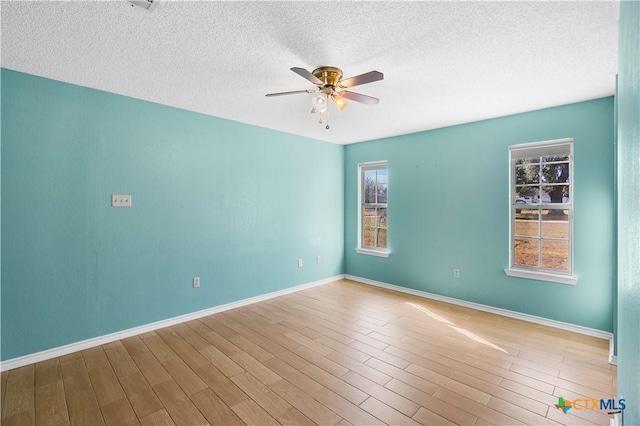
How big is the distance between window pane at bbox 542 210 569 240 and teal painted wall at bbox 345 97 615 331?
18 cm

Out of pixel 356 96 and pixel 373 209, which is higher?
pixel 356 96

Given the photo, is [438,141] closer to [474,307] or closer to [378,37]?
[474,307]

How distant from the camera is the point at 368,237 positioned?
17.5ft

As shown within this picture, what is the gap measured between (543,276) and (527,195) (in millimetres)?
982

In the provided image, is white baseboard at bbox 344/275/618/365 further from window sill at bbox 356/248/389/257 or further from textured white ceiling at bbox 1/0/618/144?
textured white ceiling at bbox 1/0/618/144

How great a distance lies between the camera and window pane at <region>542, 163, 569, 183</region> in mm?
3385

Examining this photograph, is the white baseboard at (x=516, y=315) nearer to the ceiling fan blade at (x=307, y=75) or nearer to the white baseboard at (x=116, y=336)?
the white baseboard at (x=116, y=336)

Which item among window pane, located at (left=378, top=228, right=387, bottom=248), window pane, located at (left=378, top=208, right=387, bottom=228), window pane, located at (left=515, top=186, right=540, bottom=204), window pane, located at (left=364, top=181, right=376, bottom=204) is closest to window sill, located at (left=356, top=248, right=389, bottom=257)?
window pane, located at (left=378, top=228, right=387, bottom=248)

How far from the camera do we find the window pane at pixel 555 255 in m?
3.37

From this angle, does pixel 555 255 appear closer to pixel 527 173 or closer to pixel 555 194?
pixel 555 194

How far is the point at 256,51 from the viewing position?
2.16 metres

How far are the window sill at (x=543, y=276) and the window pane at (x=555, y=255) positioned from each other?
5.6 inches

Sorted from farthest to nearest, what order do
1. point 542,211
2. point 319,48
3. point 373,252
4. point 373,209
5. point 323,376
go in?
point 373,209 < point 373,252 < point 542,211 < point 323,376 < point 319,48

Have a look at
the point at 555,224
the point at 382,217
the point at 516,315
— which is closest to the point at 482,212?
the point at 555,224
